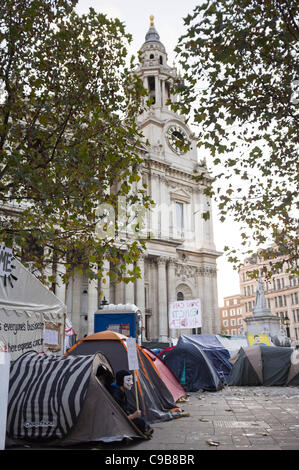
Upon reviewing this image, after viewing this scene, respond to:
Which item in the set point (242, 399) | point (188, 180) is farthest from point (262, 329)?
point (188, 180)

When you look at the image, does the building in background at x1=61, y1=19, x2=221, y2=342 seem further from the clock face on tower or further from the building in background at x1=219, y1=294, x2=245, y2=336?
the building in background at x1=219, y1=294, x2=245, y2=336

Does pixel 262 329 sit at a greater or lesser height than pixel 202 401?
greater

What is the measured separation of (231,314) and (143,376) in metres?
101

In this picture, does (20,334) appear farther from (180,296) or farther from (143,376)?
(180,296)

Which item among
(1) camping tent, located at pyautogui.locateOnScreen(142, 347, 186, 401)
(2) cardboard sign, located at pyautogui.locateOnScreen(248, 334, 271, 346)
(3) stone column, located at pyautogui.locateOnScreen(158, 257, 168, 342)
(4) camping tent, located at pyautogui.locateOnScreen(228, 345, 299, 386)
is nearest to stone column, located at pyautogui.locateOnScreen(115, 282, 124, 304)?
(3) stone column, located at pyautogui.locateOnScreen(158, 257, 168, 342)

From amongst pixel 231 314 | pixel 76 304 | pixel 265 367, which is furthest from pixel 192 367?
pixel 231 314

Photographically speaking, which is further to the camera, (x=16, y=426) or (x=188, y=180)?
(x=188, y=180)

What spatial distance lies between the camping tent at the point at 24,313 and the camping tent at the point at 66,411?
1109mm

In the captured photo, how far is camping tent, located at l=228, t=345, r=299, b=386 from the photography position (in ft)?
50.3

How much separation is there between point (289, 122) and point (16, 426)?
8.66 meters

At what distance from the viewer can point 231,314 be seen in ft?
347

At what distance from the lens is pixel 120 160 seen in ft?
33.7

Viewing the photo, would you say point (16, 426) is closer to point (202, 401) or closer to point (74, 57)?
point (202, 401)

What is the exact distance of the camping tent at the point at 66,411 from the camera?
646cm
